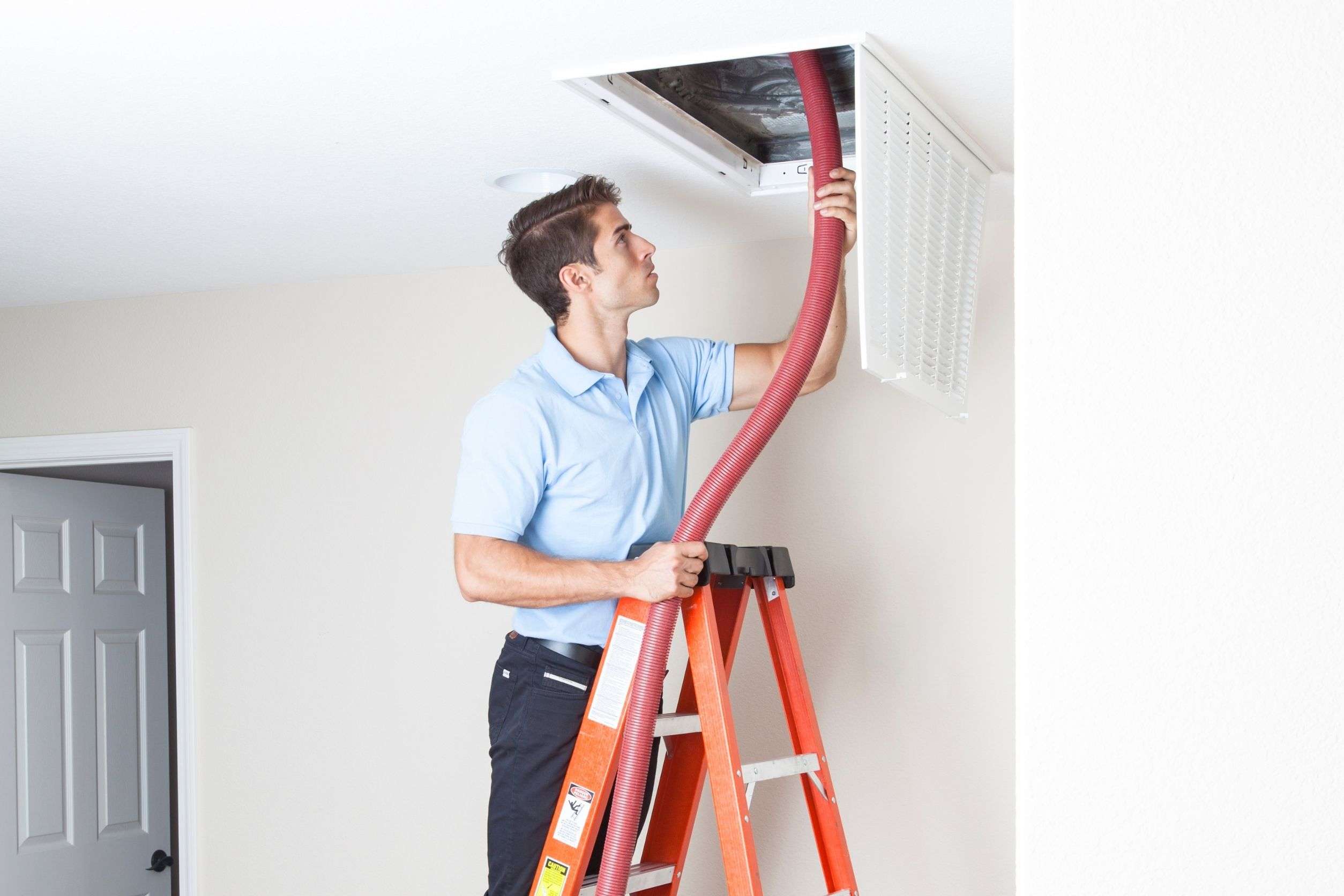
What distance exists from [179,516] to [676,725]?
190cm

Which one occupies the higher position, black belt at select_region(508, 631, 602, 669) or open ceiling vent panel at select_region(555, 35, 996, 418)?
open ceiling vent panel at select_region(555, 35, 996, 418)

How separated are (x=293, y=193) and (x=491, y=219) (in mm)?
430

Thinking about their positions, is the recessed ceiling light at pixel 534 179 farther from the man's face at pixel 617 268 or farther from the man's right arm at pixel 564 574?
the man's right arm at pixel 564 574

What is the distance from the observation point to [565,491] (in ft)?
6.81

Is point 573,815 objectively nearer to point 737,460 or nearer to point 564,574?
point 564,574

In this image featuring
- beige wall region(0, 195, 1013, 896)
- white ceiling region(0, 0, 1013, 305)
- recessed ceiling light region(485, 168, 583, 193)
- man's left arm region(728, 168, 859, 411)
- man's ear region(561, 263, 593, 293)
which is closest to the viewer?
white ceiling region(0, 0, 1013, 305)

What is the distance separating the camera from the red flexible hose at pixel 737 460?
5.97 feet

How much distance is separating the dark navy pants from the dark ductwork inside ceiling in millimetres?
1012

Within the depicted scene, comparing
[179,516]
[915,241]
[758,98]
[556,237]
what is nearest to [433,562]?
[179,516]

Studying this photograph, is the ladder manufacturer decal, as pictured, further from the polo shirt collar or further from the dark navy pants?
the polo shirt collar

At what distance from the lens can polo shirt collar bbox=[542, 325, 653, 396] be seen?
2.12 m

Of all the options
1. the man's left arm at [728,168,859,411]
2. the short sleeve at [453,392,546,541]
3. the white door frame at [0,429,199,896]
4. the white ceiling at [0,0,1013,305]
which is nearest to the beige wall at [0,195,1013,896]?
the white door frame at [0,429,199,896]

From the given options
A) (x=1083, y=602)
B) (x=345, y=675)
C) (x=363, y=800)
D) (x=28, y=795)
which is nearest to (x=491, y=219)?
(x=345, y=675)

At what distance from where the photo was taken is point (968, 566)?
257 cm
